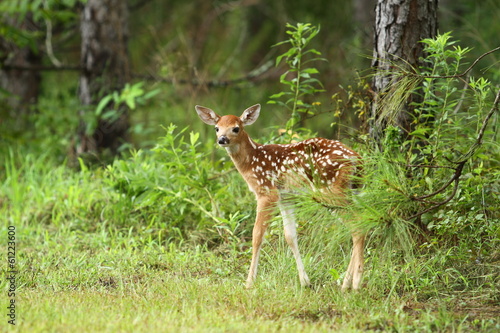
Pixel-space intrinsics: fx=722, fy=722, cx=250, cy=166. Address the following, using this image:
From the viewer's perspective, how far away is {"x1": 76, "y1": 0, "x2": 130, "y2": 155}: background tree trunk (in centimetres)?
921

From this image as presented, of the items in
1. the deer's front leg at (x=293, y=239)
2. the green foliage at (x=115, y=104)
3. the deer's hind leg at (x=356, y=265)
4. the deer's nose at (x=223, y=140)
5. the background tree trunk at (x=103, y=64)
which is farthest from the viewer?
the background tree trunk at (x=103, y=64)

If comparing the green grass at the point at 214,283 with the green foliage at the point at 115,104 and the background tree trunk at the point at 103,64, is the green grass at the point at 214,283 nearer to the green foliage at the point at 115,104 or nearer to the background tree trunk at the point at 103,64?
the green foliage at the point at 115,104

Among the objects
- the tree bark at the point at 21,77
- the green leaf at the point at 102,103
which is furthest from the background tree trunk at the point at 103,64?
the tree bark at the point at 21,77

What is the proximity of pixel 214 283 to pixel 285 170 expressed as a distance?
0.96 meters

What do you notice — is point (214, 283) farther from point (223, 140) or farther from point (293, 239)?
point (223, 140)

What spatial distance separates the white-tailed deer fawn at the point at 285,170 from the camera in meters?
4.87

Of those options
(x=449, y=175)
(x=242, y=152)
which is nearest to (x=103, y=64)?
(x=242, y=152)

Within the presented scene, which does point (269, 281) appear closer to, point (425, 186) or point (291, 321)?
point (291, 321)

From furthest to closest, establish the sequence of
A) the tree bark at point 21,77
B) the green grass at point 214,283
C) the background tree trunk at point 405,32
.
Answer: the tree bark at point 21,77
the background tree trunk at point 405,32
the green grass at point 214,283

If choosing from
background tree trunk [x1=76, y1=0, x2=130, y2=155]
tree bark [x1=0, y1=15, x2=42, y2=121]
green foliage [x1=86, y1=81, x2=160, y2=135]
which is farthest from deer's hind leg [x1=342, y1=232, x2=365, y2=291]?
tree bark [x1=0, y1=15, x2=42, y2=121]

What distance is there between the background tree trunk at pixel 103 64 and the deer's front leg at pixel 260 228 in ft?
14.3

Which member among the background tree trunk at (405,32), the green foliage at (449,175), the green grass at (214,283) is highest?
the background tree trunk at (405,32)

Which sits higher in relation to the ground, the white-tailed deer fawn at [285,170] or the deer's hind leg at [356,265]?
the white-tailed deer fawn at [285,170]

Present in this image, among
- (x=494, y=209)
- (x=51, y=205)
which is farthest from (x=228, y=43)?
(x=494, y=209)
